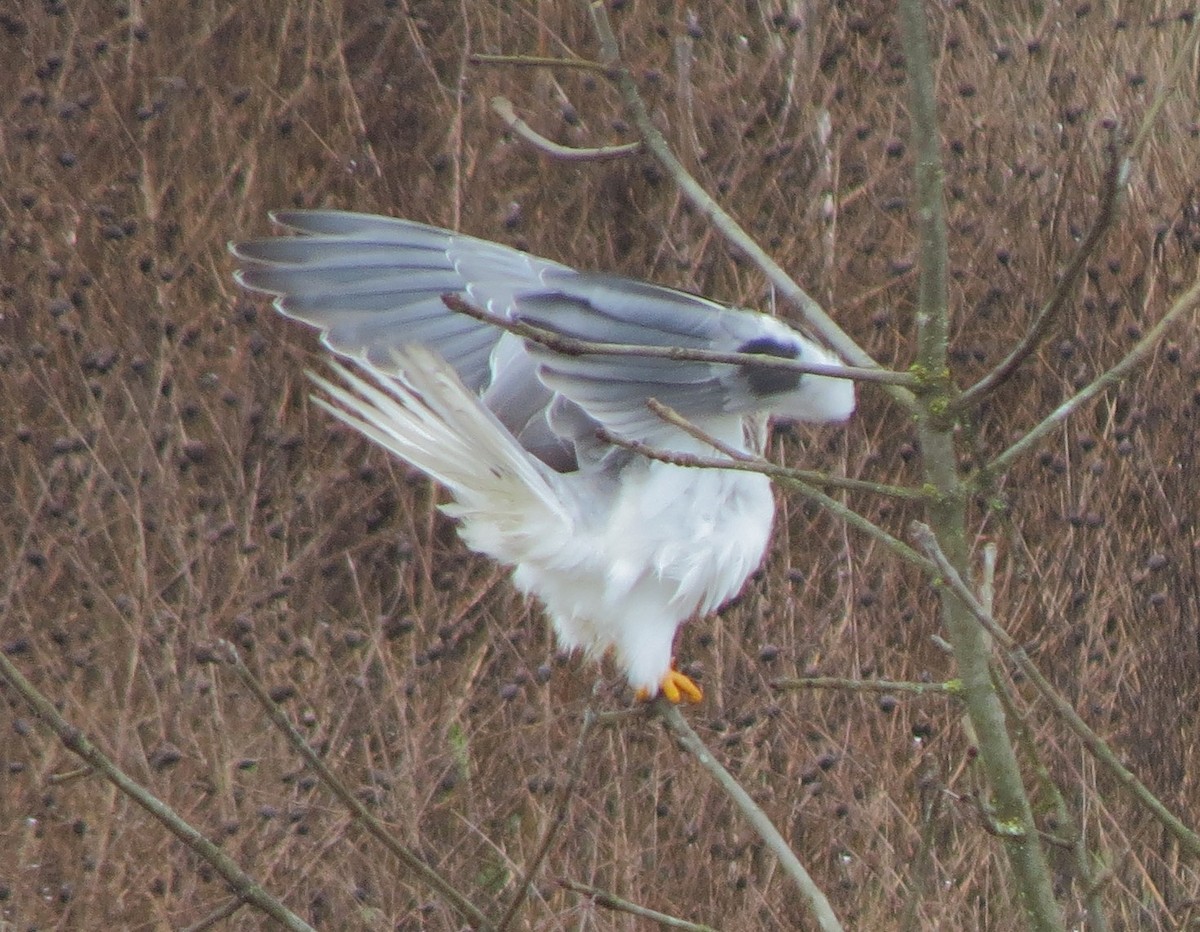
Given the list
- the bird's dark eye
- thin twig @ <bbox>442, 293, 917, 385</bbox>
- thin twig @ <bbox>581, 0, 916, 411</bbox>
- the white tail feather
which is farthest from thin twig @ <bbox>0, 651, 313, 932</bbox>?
the bird's dark eye

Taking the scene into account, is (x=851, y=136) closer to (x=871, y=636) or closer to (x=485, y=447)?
(x=871, y=636)

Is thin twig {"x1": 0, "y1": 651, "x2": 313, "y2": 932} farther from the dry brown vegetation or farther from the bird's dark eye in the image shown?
the dry brown vegetation

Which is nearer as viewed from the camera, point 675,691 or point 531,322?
point 531,322

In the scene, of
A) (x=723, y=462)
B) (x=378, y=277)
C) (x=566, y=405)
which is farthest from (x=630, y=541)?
(x=723, y=462)

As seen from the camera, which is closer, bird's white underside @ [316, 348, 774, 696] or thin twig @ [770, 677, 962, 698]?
thin twig @ [770, 677, 962, 698]

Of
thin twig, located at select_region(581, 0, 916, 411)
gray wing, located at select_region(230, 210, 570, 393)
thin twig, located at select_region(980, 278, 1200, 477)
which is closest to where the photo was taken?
thin twig, located at select_region(980, 278, 1200, 477)

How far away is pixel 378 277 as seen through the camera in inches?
110

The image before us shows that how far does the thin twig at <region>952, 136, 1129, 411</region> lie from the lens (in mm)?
1198

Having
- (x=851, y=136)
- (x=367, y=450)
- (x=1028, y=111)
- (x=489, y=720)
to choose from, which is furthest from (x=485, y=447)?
(x=1028, y=111)

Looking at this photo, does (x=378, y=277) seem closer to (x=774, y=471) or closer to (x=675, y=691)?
(x=675, y=691)

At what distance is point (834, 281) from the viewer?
5496 millimetres

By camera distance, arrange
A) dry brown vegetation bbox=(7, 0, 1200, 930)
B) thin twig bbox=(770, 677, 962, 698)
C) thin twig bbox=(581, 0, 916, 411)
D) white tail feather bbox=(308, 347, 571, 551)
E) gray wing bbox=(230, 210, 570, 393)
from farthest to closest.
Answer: dry brown vegetation bbox=(7, 0, 1200, 930) → gray wing bbox=(230, 210, 570, 393) → white tail feather bbox=(308, 347, 571, 551) → thin twig bbox=(581, 0, 916, 411) → thin twig bbox=(770, 677, 962, 698)

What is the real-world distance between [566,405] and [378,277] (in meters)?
0.37

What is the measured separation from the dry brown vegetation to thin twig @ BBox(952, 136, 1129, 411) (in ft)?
7.12
